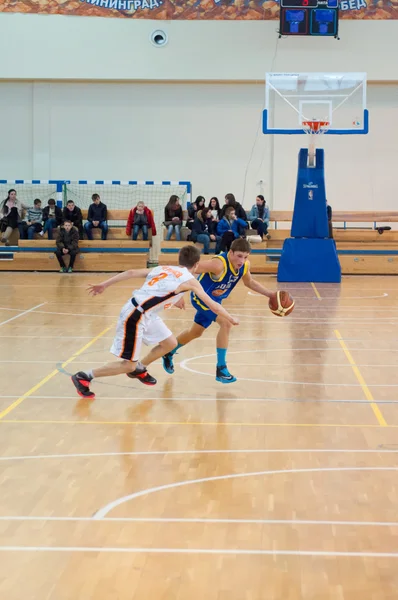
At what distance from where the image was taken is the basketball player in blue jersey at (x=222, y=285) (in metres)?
8.02

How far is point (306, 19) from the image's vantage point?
20641 millimetres

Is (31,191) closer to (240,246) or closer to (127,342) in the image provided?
(240,246)

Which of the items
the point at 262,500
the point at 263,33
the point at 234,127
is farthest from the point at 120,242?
the point at 262,500

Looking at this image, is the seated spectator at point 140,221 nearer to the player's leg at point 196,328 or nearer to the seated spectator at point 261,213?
the seated spectator at point 261,213

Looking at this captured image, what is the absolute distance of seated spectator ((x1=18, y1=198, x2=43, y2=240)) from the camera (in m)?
21.2

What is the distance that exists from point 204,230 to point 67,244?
321 centimetres

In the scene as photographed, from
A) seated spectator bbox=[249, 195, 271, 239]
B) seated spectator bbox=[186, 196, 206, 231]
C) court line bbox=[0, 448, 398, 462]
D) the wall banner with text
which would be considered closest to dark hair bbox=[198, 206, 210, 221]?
seated spectator bbox=[186, 196, 206, 231]

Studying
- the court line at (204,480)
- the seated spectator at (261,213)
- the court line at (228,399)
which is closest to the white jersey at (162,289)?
the court line at (228,399)

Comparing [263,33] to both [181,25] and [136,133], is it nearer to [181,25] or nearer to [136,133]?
[181,25]

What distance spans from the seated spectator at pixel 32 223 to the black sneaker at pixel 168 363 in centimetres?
1336

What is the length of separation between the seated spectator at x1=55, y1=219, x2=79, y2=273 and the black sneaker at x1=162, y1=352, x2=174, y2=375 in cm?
1184

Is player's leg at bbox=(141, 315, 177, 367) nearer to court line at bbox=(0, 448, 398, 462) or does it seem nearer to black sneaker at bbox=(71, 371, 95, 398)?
black sneaker at bbox=(71, 371, 95, 398)

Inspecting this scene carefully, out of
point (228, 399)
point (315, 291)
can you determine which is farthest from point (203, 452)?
point (315, 291)

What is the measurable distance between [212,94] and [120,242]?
537 centimetres
